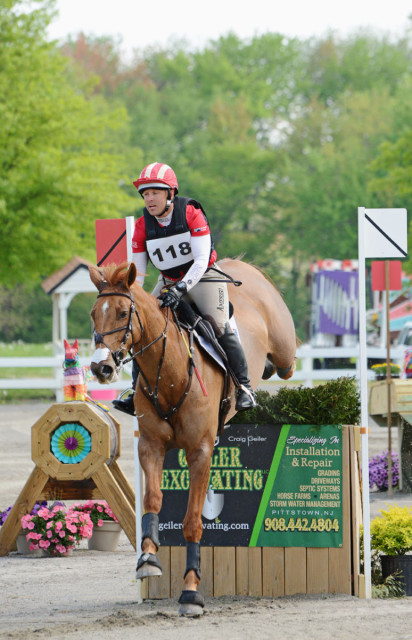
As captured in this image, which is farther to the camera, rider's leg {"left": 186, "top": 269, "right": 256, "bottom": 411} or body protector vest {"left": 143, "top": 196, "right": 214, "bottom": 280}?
rider's leg {"left": 186, "top": 269, "right": 256, "bottom": 411}

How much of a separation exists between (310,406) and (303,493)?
57 centimetres

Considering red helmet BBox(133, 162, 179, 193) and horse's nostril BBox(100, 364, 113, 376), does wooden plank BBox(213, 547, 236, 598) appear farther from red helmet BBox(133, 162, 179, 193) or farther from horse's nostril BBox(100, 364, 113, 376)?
red helmet BBox(133, 162, 179, 193)

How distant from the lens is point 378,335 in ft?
97.7

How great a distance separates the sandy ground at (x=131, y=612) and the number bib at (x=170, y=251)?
214 cm

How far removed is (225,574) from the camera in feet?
21.3

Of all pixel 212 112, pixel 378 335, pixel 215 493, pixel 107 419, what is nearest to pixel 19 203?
pixel 378 335

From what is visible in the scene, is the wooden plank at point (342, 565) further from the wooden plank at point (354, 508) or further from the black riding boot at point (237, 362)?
the black riding boot at point (237, 362)

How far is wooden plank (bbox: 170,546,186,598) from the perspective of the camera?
258 inches

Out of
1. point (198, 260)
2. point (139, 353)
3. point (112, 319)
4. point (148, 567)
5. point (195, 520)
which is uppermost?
point (198, 260)

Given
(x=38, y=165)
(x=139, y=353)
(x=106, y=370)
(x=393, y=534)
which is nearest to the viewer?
(x=106, y=370)

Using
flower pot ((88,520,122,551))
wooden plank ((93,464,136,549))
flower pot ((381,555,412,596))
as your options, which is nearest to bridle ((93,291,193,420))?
flower pot ((381,555,412,596))

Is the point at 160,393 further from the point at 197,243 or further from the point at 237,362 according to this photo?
the point at 197,243

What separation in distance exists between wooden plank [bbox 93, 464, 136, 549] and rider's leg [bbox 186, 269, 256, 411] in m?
2.25

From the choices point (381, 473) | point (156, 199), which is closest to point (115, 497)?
point (156, 199)
